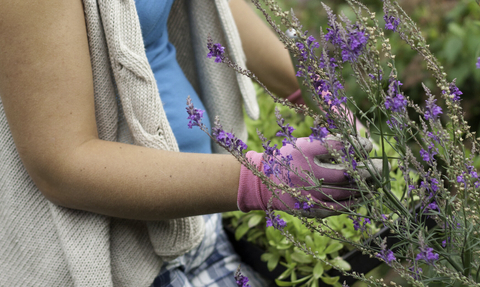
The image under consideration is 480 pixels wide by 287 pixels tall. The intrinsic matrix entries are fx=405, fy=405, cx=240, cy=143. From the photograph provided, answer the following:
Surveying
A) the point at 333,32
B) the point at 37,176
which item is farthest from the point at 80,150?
the point at 333,32

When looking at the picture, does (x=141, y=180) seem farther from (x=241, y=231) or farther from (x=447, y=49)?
(x=447, y=49)

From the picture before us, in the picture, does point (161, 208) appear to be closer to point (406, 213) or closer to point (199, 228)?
point (199, 228)

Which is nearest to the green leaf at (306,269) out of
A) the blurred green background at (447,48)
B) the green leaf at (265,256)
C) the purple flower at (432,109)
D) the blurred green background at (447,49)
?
the green leaf at (265,256)

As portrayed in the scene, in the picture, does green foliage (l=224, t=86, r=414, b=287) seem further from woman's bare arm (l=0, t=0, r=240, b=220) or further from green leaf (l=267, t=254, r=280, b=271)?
woman's bare arm (l=0, t=0, r=240, b=220)

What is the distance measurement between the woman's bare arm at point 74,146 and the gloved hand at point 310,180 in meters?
0.03

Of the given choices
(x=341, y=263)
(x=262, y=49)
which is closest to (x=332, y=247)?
(x=341, y=263)

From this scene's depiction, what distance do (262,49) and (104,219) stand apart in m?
0.83

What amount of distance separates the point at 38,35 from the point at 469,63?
2298mm

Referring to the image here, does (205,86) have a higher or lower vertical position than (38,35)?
lower

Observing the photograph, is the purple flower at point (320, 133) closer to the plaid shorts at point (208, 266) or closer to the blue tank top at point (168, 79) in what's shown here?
the blue tank top at point (168, 79)

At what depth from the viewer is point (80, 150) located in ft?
2.50

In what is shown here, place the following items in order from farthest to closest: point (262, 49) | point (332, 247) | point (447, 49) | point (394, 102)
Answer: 1. point (447, 49)
2. point (262, 49)
3. point (332, 247)
4. point (394, 102)

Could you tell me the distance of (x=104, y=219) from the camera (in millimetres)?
899

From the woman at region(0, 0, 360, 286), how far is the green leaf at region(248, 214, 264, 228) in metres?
0.15
